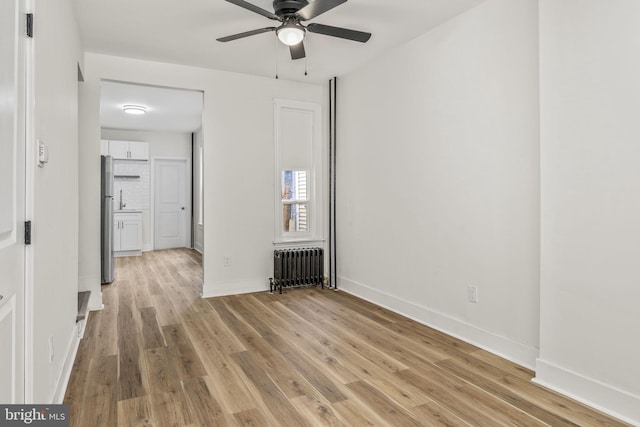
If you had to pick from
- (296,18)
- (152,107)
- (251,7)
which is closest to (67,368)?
(251,7)

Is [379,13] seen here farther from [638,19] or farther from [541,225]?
[541,225]

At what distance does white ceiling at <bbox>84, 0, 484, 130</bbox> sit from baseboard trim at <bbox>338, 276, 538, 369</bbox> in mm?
2580

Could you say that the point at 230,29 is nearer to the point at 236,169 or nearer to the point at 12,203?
the point at 236,169

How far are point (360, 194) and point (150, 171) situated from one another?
5.86 m

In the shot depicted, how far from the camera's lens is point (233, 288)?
4680mm

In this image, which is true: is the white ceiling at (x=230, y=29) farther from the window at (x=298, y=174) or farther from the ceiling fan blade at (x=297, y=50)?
the window at (x=298, y=174)

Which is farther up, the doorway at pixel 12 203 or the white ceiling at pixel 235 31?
the white ceiling at pixel 235 31

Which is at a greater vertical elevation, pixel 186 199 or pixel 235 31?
pixel 235 31

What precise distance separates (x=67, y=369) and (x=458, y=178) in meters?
3.18

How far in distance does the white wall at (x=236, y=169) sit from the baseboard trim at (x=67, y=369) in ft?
5.51

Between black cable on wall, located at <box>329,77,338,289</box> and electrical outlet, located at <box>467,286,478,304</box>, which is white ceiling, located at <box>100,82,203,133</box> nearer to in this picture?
black cable on wall, located at <box>329,77,338,289</box>

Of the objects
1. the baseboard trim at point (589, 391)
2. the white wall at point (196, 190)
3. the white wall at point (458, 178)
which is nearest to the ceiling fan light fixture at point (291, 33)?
the white wall at point (458, 178)

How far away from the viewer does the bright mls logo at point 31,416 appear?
1195 millimetres

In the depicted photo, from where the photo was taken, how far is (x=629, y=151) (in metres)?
2.02
